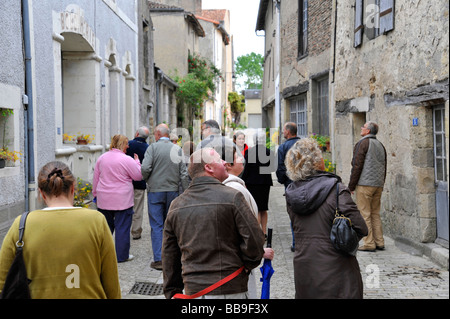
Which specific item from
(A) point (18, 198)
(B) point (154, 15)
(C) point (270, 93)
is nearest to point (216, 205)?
(A) point (18, 198)

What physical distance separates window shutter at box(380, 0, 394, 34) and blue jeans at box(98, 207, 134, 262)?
4511 millimetres

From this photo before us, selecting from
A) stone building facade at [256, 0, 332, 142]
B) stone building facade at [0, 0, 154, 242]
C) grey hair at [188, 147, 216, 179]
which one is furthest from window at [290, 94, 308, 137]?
grey hair at [188, 147, 216, 179]

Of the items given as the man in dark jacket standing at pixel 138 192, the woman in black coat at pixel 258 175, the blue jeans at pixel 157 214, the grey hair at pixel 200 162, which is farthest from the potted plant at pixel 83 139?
the grey hair at pixel 200 162

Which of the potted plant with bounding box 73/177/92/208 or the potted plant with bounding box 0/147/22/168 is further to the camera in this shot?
the potted plant with bounding box 73/177/92/208

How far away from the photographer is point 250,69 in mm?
72188

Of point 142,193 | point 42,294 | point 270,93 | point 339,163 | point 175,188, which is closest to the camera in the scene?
point 42,294

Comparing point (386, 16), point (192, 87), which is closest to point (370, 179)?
point (386, 16)

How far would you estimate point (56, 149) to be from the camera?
872cm

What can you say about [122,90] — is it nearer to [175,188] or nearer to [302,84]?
[302,84]

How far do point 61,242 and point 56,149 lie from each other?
630cm

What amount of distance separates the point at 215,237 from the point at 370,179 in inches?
182

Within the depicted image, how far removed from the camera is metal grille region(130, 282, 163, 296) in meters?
5.38

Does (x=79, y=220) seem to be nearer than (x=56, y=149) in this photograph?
Yes

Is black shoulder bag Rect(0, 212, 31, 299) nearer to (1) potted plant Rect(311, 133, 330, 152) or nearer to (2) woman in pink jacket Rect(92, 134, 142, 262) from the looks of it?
(2) woman in pink jacket Rect(92, 134, 142, 262)
